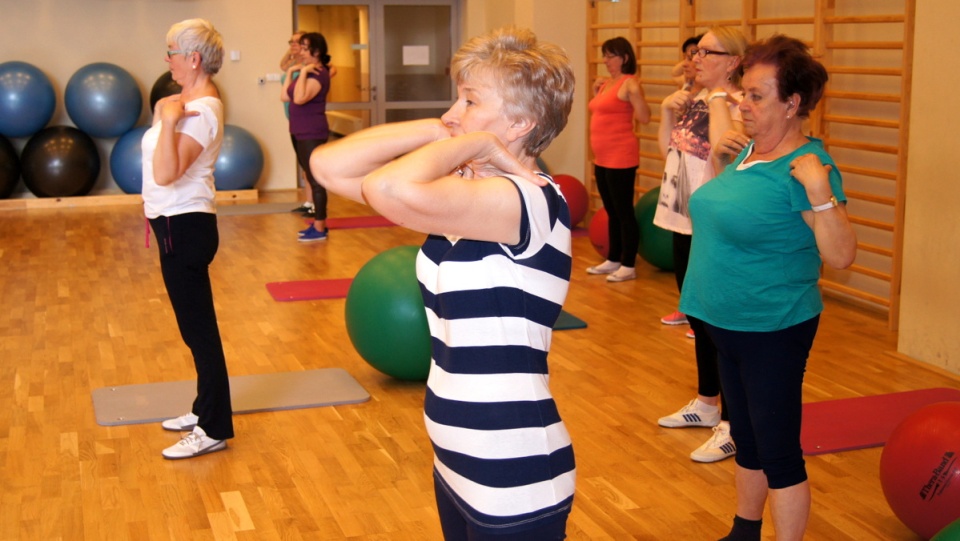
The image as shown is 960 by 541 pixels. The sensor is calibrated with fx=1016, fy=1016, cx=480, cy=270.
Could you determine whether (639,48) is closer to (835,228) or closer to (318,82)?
(318,82)

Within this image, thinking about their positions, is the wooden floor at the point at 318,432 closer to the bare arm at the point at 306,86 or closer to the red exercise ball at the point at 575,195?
the red exercise ball at the point at 575,195

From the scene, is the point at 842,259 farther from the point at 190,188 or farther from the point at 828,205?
the point at 190,188

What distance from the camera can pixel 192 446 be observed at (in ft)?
10.9

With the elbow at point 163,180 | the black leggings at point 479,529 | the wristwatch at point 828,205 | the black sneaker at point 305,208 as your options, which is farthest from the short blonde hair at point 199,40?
the black sneaker at point 305,208

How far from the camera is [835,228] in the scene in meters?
2.14

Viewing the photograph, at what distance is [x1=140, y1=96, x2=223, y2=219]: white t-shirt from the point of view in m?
3.05

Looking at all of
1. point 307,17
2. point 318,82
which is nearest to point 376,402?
point 318,82

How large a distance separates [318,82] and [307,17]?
346 centimetres

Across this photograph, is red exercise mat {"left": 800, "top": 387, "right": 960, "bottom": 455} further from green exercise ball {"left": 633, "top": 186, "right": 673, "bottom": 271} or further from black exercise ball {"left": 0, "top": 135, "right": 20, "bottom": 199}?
black exercise ball {"left": 0, "top": 135, "right": 20, "bottom": 199}

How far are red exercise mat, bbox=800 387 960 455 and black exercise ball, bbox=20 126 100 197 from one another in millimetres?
6811

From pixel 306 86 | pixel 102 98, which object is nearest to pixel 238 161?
pixel 102 98

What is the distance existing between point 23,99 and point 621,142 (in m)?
5.22

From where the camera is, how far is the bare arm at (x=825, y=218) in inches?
83.7

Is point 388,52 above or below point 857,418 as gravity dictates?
above
